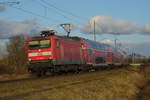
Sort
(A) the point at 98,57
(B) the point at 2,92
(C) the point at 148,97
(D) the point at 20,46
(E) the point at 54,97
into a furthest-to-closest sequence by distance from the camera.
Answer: (D) the point at 20,46, (A) the point at 98,57, (C) the point at 148,97, (B) the point at 2,92, (E) the point at 54,97

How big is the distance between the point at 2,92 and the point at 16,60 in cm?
3809

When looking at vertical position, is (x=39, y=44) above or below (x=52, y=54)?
above

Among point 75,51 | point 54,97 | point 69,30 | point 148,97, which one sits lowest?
point 148,97

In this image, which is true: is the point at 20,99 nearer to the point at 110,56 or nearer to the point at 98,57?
the point at 98,57

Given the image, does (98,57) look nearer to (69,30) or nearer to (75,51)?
(69,30)

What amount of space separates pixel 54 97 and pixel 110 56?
42665 millimetres

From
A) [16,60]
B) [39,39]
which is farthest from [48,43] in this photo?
[16,60]

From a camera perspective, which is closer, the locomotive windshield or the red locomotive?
the red locomotive

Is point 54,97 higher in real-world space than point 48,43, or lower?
lower

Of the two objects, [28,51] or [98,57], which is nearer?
[28,51]

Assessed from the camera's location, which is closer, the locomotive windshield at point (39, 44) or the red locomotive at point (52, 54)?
the red locomotive at point (52, 54)

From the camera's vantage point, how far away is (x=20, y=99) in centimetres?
1327

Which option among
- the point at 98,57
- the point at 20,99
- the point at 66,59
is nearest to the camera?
the point at 20,99

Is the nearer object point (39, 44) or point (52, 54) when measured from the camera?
point (52, 54)
